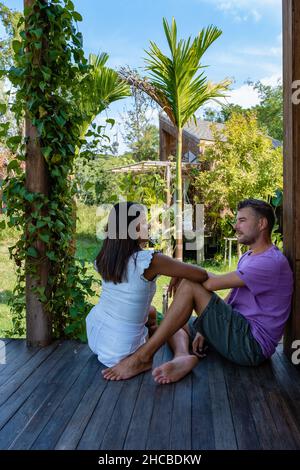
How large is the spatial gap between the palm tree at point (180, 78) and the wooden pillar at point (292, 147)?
5.09 feet

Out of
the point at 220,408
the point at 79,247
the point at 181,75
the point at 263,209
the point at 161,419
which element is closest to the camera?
the point at 161,419

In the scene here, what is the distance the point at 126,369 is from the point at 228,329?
0.55 meters

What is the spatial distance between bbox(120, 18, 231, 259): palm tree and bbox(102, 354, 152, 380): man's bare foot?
94.1 inches

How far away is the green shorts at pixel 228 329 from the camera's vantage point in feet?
6.97

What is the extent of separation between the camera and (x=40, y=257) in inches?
97.7

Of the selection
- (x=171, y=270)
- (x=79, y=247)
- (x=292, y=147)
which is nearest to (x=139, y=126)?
(x=79, y=247)

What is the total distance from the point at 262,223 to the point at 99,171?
1.21 meters

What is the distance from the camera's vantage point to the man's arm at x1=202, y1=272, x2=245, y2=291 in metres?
2.11

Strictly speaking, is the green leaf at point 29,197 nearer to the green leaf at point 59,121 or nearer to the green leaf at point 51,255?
the green leaf at point 51,255

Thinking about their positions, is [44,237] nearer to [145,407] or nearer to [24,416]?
[24,416]

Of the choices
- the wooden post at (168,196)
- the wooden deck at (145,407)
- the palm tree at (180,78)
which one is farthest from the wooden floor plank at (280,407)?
the wooden post at (168,196)

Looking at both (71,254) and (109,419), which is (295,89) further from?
(109,419)

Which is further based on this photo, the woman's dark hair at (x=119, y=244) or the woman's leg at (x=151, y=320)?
the woman's leg at (x=151, y=320)

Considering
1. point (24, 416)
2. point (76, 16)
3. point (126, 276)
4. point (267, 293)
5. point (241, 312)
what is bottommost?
point (24, 416)
